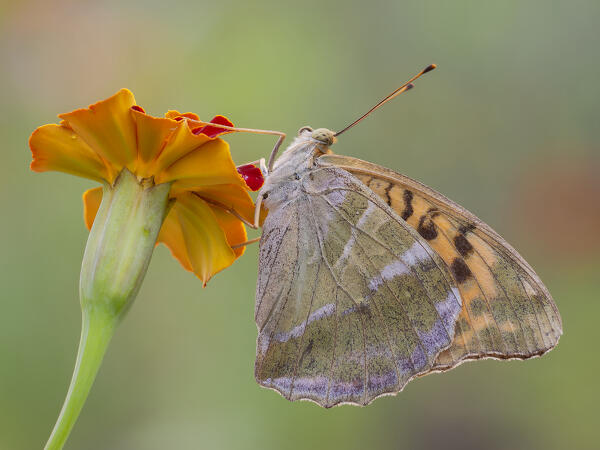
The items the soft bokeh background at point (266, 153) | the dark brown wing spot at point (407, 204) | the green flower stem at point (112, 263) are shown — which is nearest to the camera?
the green flower stem at point (112, 263)

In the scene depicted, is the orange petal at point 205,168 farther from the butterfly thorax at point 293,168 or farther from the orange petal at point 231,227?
the butterfly thorax at point 293,168

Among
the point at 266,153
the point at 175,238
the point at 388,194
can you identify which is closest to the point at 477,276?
the point at 388,194

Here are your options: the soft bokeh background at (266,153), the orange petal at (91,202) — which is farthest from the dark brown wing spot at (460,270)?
the soft bokeh background at (266,153)

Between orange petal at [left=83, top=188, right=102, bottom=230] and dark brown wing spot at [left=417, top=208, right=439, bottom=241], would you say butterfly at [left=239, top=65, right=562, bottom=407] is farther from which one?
orange petal at [left=83, top=188, right=102, bottom=230]

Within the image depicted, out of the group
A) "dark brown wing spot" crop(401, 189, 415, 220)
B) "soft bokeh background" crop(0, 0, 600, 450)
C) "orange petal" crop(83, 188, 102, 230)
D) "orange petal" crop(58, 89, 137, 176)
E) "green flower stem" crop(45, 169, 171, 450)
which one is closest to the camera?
"green flower stem" crop(45, 169, 171, 450)

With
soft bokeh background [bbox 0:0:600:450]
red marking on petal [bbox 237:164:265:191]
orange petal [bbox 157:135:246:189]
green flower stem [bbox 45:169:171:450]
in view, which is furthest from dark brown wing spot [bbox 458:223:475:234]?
soft bokeh background [bbox 0:0:600:450]

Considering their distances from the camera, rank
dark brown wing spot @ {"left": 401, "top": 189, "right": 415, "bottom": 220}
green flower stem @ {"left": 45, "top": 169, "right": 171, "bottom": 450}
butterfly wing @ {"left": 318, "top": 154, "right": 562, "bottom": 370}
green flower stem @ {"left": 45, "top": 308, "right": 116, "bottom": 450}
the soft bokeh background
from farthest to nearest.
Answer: the soft bokeh background < dark brown wing spot @ {"left": 401, "top": 189, "right": 415, "bottom": 220} < butterfly wing @ {"left": 318, "top": 154, "right": 562, "bottom": 370} < green flower stem @ {"left": 45, "top": 169, "right": 171, "bottom": 450} < green flower stem @ {"left": 45, "top": 308, "right": 116, "bottom": 450}

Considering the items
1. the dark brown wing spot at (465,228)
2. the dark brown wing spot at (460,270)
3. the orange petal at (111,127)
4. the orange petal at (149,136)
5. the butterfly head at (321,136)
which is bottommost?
the dark brown wing spot at (460,270)
